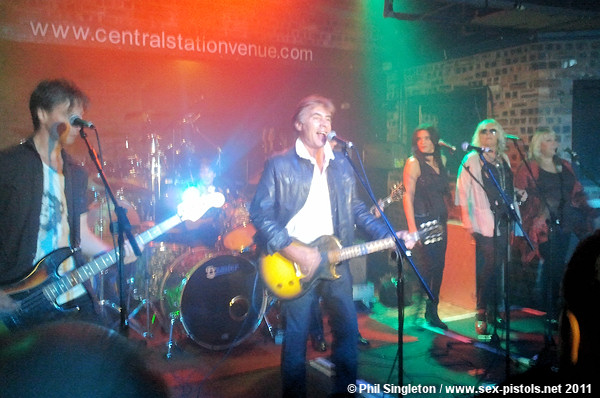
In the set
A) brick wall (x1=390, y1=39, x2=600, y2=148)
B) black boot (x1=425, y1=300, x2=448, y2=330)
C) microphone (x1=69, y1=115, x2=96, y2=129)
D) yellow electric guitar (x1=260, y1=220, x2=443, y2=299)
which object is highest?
brick wall (x1=390, y1=39, x2=600, y2=148)

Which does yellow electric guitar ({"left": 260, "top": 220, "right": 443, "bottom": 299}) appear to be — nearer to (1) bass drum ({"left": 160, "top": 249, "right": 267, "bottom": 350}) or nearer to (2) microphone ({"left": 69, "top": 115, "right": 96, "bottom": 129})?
(1) bass drum ({"left": 160, "top": 249, "right": 267, "bottom": 350})

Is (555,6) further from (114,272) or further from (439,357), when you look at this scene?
(114,272)

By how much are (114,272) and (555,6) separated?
609 centimetres

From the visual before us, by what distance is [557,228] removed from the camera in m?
6.35

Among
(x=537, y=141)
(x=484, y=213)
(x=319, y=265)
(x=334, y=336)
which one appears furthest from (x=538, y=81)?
(x=334, y=336)

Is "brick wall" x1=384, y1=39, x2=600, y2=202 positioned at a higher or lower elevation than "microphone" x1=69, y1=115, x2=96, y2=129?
higher

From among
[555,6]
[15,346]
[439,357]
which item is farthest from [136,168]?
[15,346]

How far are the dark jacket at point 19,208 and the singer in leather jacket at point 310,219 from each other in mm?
1460

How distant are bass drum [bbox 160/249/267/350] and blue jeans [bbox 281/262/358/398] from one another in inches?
77.1

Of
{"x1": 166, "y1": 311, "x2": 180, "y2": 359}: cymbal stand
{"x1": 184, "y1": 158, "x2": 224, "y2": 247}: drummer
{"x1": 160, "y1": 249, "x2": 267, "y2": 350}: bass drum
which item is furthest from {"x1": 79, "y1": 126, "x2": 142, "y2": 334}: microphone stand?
{"x1": 184, "y1": 158, "x2": 224, "y2": 247}: drummer

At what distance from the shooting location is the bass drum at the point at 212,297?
5.27 metres

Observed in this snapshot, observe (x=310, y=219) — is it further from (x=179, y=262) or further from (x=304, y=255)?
(x=179, y=262)

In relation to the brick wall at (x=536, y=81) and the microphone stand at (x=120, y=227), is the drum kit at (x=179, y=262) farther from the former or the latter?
the brick wall at (x=536, y=81)

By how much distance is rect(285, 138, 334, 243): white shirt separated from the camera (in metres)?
3.74
